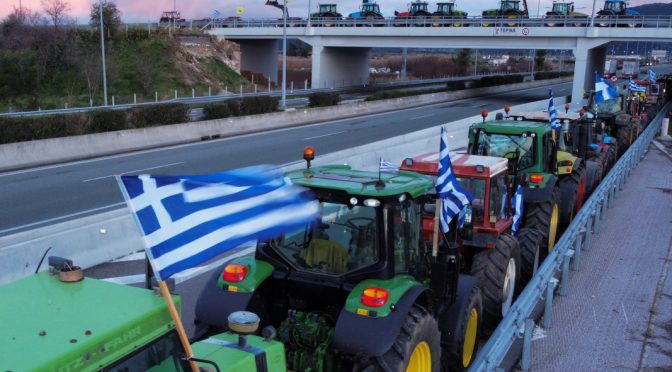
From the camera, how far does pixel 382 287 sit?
201 inches

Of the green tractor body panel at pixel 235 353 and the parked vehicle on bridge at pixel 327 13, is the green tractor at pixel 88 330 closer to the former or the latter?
the green tractor body panel at pixel 235 353

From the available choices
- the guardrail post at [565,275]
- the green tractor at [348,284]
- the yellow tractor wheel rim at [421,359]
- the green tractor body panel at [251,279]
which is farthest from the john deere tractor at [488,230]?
the green tractor body panel at [251,279]

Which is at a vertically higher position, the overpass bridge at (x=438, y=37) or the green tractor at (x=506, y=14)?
the green tractor at (x=506, y=14)

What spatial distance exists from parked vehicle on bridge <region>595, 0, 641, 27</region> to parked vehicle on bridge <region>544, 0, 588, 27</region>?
1.25 m

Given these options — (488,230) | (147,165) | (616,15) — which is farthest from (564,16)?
(488,230)

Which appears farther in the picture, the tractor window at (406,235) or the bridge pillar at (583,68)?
the bridge pillar at (583,68)

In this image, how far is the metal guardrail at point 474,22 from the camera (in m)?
45.6

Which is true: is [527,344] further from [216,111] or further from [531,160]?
[216,111]

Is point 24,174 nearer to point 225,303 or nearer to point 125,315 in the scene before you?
point 225,303

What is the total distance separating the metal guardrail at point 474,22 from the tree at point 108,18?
12.9m

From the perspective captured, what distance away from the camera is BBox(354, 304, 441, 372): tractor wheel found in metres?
4.83

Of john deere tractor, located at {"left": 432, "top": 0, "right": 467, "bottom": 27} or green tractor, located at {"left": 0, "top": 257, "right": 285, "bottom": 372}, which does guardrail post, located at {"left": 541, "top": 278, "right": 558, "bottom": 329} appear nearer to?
green tractor, located at {"left": 0, "top": 257, "right": 285, "bottom": 372}

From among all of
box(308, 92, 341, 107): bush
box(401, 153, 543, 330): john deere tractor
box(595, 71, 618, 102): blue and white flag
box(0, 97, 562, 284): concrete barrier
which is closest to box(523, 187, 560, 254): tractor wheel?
box(401, 153, 543, 330): john deere tractor

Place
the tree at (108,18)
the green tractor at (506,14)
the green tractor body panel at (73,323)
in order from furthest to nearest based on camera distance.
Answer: the tree at (108,18) < the green tractor at (506,14) < the green tractor body panel at (73,323)
